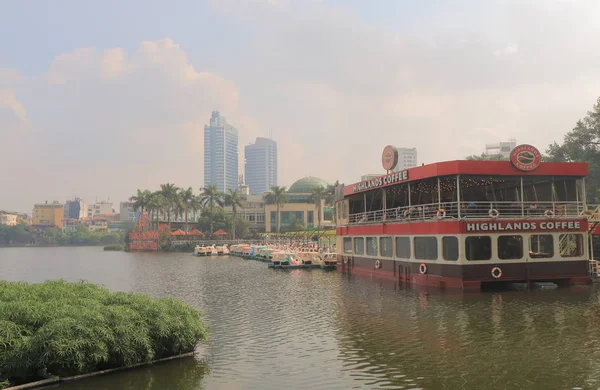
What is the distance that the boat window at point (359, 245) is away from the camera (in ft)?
196

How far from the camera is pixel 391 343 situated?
2450 cm

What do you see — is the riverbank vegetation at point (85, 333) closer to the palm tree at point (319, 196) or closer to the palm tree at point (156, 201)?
the palm tree at point (156, 201)

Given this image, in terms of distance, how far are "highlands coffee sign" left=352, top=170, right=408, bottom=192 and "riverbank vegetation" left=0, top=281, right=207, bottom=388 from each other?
30035 millimetres

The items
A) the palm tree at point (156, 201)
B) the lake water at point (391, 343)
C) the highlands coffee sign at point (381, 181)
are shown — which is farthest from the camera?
the palm tree at point (156, 201)

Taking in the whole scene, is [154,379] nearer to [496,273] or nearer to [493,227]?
[496,273]

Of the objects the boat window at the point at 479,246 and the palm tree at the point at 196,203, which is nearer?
the boat window at the point at 479,246

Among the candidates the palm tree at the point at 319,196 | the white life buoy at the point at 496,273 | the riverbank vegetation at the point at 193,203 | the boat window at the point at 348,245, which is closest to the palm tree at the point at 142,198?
the riverbank vegetation at the point at 193,203

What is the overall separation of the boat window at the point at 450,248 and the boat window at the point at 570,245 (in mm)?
9248

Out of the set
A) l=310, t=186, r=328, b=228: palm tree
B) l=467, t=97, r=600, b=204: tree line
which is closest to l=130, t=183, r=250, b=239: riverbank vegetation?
l=310, t=186, r=328, b=228: palm tree

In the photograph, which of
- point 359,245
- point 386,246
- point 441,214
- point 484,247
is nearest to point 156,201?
point 359,245

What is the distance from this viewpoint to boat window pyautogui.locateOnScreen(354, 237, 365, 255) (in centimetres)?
5978

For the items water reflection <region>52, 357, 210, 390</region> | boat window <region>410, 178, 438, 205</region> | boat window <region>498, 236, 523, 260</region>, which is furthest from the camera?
boat window <region>410, 178, 438, 205</region>

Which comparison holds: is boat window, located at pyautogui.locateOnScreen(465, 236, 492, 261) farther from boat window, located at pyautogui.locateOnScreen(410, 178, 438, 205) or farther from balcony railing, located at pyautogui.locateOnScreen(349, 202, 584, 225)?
boat window, located at pyautogui.locateOnScreen(410, 178, 438, 205)

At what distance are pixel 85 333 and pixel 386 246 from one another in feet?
126
